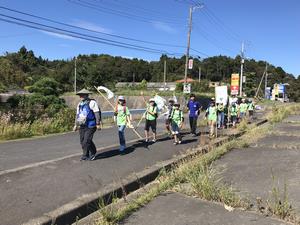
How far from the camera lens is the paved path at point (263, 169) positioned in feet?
23.2

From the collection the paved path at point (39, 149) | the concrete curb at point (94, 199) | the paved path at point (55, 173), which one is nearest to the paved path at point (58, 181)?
the paved path at point (55, 173)

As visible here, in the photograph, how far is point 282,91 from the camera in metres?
91.5

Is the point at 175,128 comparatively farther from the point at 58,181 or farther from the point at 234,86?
the point at 234,86

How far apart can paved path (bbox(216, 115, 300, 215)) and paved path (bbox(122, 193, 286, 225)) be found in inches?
33.1

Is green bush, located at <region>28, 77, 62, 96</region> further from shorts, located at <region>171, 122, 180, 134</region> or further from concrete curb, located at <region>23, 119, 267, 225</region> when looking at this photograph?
concrete curb, located at <region>23, 119, 267, 225</region>

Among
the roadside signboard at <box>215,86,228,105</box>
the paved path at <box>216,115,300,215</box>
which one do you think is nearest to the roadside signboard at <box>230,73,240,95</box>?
the roadside signboard at <box>215,86,228,105</box>

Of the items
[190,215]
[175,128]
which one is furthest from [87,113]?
[175,128]

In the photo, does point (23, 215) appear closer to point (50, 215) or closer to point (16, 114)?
point (50, 215)

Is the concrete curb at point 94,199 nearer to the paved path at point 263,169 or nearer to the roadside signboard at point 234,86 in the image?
the paved path at point 263,169

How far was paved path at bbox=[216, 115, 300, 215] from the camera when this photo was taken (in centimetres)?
708

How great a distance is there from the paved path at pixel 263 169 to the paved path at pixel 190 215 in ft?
2.76

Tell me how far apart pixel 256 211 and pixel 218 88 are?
1267 centimetres

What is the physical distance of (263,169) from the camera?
30.1ft

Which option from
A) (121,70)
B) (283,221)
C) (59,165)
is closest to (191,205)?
(283,221)
